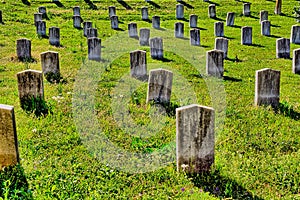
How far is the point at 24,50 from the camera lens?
14.7 metres

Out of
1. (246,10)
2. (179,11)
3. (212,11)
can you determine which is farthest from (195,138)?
(246,10)

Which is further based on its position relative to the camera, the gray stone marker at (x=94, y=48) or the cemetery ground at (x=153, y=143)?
the gray stone marker at (x=94, y=48)

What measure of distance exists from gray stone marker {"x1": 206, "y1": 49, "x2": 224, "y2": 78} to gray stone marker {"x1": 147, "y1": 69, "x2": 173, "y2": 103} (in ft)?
10.2

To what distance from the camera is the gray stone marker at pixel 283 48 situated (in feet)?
51.0

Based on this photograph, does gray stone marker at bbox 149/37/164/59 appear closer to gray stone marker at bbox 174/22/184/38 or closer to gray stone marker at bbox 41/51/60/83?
gray stone marker at bbox 41/51/60/83

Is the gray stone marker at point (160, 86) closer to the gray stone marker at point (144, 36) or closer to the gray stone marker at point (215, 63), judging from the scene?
the gray stone marker at point (215, 63)

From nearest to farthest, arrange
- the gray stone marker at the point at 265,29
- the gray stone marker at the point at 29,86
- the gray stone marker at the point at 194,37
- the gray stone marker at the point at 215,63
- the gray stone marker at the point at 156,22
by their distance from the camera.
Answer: the gray stone marker at the point at 29,86 < the gray stone marker at the point at 215,63 < the gray stone marker at the point at 194,37 < the gray stone marker at the point at 265,29 < the gray stone marker at the point at 156,22

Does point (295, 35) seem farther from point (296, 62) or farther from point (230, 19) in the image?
point (296, 62)

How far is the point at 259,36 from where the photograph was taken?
20.2 m

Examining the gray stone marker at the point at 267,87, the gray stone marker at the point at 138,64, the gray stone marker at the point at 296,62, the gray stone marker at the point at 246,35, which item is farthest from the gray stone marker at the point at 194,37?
the gray stone marker at the point at 267,87

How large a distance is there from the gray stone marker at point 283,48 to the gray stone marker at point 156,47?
3.85m

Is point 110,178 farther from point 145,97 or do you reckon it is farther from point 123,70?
point 123,70

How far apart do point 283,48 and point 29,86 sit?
30.3 ft

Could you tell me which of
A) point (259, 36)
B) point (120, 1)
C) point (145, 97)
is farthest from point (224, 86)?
point (120, 1)
